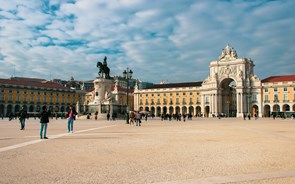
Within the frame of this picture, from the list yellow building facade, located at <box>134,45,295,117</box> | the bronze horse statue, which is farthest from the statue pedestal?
yellow building facade, located at <box>134,45,295,117</box>

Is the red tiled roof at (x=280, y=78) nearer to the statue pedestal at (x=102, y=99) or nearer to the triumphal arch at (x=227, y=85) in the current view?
the triumphal arch at (x=227, y=85)

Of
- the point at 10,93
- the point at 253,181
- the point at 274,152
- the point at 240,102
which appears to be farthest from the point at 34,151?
the point at 10,93

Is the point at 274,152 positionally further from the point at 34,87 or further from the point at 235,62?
the point at 34,87

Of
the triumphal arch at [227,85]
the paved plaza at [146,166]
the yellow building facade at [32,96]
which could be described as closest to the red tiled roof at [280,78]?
the triumphal arch at [227,85]

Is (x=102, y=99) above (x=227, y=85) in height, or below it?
below

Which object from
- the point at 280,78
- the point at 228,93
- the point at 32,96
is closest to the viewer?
the point at 280,78

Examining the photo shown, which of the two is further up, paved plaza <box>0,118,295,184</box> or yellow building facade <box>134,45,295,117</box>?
yellow building facade <box>134,45,295,117</box>

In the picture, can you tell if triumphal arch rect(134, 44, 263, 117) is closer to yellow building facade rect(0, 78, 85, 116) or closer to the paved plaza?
yellow building facade rect(0, 78, 85, 116)


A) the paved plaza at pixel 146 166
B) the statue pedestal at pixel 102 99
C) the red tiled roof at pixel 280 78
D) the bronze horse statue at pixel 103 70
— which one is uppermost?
the red tiled roof at pixel 280 78

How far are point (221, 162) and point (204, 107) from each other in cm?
8400

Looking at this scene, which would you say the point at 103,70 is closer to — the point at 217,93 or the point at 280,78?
the point at 217,93

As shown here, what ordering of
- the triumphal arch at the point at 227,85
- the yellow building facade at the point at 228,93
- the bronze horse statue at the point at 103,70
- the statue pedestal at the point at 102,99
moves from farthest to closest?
1. the triumphal arch at the point at 227,85
2. the yellow building facade at the point at 228,93
3. the bronze horse statue at the point at 103,70
4. the statue pedestal at the point at 102,99

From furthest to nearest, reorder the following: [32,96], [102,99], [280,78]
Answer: [32,96]
[280,78]
[102,99]

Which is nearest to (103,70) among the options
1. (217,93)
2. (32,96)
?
(217,93)
